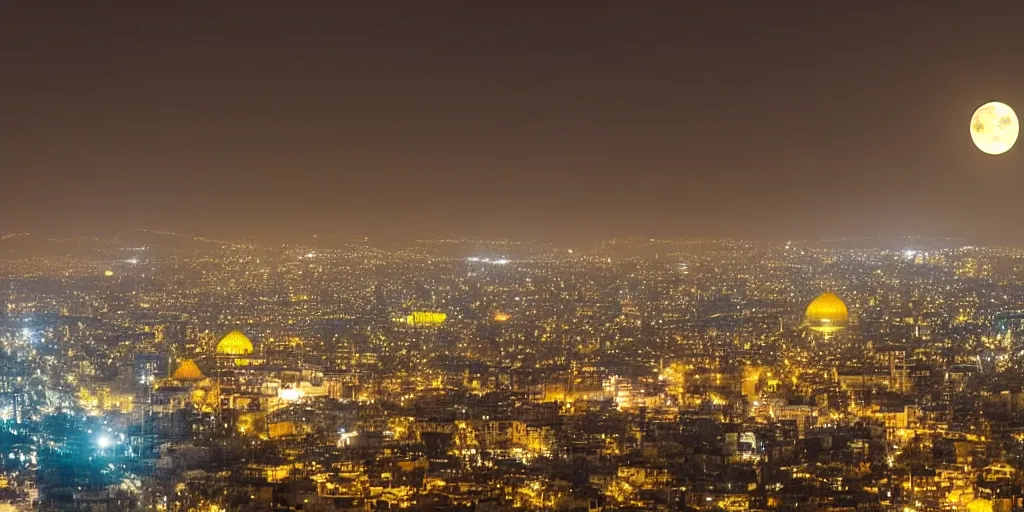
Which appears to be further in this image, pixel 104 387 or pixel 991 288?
pixel 991 288

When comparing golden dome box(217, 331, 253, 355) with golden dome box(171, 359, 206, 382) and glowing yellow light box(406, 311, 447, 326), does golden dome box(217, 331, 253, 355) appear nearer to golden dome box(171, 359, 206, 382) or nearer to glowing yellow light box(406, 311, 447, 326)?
golden dome box(171, 359, 206, 382)

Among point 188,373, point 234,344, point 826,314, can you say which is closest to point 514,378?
point 188,373

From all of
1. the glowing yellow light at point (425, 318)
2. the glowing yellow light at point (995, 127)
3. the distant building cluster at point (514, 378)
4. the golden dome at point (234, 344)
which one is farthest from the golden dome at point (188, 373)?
the glowing yellow light at point (995, 127)

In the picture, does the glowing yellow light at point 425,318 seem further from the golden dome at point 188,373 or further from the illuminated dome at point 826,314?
the golden dome at point 188,373

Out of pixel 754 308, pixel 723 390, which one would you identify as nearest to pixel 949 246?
pixel 754 308

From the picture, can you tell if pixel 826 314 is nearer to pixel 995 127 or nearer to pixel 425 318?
pixel 425 318

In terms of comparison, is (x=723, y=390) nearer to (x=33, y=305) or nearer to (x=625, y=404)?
(x=625, y=404)

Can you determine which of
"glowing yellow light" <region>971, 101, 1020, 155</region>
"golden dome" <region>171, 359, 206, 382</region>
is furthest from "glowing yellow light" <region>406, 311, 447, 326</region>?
"glowing yellow light" <region>971, 101, 1020, 155</region>
